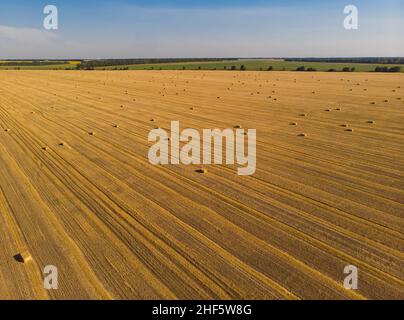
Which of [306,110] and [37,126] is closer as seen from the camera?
[37,126]

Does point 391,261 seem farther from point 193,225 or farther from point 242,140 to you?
point 242,140

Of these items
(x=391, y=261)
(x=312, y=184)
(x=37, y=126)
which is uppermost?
(x=37, y=126)

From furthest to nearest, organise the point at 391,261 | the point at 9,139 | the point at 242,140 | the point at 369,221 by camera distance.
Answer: the point at 9,139 → the point at 242,140 → the point at 369,221 → the point at 391,261

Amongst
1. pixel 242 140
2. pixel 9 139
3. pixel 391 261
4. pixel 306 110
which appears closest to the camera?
pixel 391 261

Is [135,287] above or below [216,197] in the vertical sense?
below

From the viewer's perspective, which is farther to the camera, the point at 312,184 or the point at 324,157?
the point at 324,157
